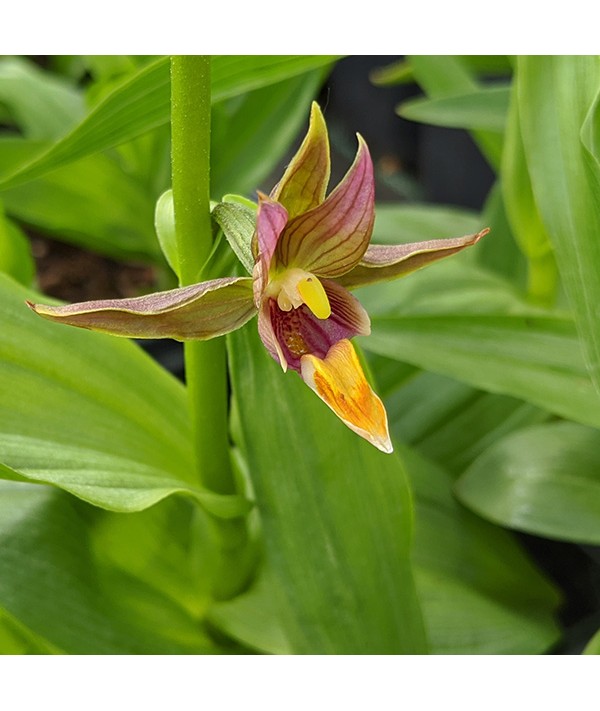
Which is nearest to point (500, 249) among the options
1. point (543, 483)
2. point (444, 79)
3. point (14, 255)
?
point (444, 79)

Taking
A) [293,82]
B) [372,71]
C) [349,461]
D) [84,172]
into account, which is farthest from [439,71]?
[372,71]

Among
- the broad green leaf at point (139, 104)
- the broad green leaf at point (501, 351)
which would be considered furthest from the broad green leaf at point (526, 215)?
the broad green leaf at point (139, 104)

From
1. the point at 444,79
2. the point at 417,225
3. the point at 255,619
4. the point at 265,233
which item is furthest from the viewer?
the point at 417,225

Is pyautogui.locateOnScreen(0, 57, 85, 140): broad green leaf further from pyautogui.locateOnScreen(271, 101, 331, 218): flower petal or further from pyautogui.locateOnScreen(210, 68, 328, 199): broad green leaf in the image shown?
pyautogui.locateOnScreen(271, 101, 331, 218): flower petal

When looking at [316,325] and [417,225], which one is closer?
[316,325]

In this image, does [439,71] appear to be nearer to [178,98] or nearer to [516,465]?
[516,465]

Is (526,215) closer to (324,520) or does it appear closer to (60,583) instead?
(324,520)
